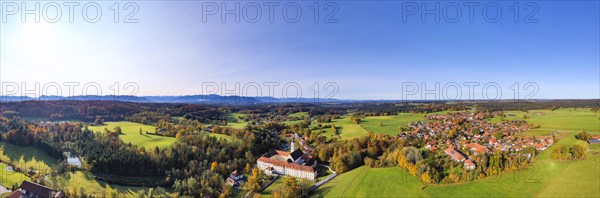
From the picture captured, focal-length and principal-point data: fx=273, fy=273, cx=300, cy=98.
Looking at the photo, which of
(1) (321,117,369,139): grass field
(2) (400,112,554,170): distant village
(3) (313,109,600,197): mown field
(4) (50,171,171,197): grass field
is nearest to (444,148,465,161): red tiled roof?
(2) (400,112,554,170): distant village

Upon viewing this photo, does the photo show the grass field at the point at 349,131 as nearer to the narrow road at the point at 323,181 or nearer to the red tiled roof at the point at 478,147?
the narrow road at the point at 323,181

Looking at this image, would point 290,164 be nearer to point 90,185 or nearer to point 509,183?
point 90,185

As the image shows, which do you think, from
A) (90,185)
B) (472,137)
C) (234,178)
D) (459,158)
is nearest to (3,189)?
(90,185)

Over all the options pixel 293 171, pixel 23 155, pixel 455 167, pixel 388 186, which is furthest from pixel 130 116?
pixel 455 167

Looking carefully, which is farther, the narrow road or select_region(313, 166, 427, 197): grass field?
the narrow road

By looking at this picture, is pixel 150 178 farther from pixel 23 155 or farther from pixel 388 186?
pixel 388 186

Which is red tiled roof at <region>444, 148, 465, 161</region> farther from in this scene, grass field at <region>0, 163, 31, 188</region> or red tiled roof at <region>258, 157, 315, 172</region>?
grass field at <region>0, 163, 31, 188</region>

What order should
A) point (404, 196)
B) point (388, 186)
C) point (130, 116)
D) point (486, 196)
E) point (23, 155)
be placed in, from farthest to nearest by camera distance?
point (130, 116)
point (23, 155)
point (388, 186)
point (404, 196)
point (486, 196)

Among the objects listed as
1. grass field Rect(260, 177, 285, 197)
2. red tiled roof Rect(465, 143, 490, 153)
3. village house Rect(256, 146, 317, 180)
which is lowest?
grass field Rect(260, 177, 285, 197)
